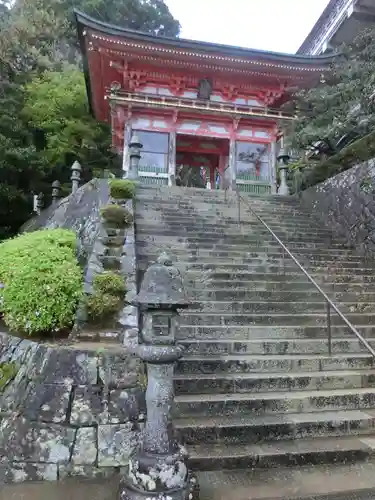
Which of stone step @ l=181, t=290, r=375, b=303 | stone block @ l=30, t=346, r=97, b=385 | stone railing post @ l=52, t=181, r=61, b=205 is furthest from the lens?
stone railing post @ l=52, t=181, r=61, b=205

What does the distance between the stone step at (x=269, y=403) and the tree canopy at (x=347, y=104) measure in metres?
7.33

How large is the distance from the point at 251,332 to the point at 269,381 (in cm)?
92

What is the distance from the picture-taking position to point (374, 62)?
938 centimetres

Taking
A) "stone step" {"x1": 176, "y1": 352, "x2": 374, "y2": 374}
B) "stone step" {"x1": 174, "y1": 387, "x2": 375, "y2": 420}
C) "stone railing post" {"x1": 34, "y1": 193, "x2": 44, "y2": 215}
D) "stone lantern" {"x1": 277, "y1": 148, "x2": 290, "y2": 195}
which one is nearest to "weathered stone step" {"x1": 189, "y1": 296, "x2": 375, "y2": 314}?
Answer: "stone step" {"x1": 176, "y1": 352, "x2": 374, "y2": 374}

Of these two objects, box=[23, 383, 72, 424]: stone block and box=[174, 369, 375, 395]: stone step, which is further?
box=[174, 369, 375, 395]: stone step

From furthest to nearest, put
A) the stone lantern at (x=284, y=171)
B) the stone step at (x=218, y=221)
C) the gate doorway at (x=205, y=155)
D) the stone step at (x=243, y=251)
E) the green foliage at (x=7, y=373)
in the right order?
the gate doorway at (x=205, y=155)
the stone lantern at (x=284, y=171)
the stone step at (x=218, y=221)
the stone step at (x=243, y=251)
the green foliage at (x=7, y=373)

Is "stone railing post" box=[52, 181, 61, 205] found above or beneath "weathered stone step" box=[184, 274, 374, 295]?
above

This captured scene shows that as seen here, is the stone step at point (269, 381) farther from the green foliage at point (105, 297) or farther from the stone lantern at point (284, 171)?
the stone lantern at point (284, 171)

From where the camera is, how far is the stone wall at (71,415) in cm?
300

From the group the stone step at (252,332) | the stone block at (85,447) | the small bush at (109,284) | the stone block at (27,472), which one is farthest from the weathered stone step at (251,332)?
the stone block at (27,472)

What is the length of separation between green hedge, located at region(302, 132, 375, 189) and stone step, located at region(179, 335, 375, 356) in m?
5.29

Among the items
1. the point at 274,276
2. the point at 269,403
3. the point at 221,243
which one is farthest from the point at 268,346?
the point at 221,243

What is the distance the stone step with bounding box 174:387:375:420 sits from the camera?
3.61 m

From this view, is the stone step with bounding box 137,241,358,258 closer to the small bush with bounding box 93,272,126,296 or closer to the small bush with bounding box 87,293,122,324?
the small bush with bounding box 93,272,126,296
